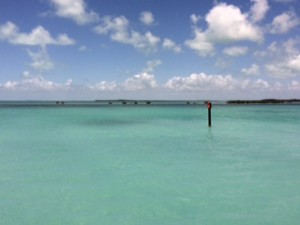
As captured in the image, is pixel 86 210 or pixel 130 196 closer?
pixel 86 210

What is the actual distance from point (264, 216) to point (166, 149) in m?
10.6

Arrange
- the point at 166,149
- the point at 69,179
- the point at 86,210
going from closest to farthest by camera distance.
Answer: the point at 86,210 → the point at 69,179 → the point at 166,149

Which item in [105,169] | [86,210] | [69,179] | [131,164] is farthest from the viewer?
[131,164]

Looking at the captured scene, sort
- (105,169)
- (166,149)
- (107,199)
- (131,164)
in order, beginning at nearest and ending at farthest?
(107,199), (105,169), (131,164), (166,149)

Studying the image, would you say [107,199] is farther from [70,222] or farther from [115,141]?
[115,141]

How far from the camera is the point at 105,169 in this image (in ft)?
44.7

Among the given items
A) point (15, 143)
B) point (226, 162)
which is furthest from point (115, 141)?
point (226, 162)

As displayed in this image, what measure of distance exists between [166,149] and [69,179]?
7809 millimetres

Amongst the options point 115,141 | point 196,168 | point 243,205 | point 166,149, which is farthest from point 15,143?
point 243,205

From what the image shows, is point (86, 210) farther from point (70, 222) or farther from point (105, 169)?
point (105, 169)

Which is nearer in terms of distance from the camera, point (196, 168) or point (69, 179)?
point (69, 179)

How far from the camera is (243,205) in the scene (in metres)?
9.04

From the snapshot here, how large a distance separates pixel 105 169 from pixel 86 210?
489cm

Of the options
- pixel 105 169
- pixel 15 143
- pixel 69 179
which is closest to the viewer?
pixel 69 179
